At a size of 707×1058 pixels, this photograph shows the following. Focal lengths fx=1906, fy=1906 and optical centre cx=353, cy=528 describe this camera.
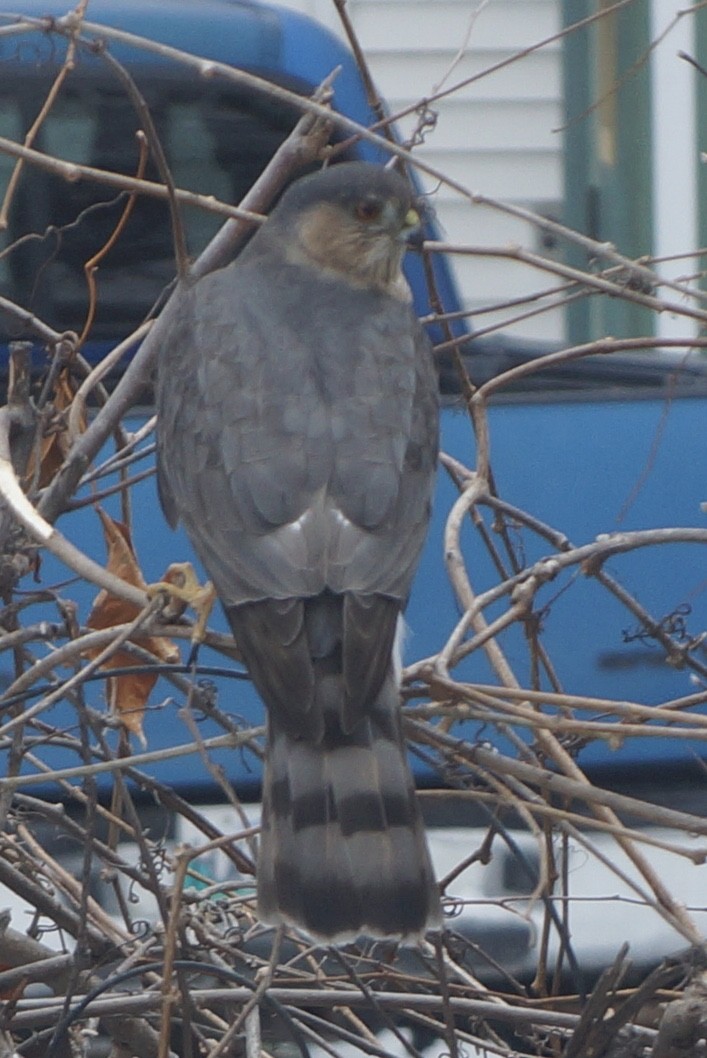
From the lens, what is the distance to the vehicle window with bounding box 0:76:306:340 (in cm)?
→ 533

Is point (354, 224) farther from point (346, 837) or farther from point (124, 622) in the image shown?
point (346, 837)

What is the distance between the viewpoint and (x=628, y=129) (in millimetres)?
7520

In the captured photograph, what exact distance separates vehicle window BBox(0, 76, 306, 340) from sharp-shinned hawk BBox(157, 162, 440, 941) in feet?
7.39

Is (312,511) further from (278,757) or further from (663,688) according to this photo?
(663,688)

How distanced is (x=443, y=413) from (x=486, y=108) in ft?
11.3

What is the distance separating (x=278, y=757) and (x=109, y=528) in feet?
1.35

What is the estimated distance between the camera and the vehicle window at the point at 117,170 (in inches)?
210

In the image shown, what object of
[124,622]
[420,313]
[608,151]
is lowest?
[124,622]

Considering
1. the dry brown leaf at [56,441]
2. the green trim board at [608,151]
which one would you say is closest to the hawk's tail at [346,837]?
the dry brown leaf at [56,441]

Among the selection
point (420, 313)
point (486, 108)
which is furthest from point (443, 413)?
point (486, 108)

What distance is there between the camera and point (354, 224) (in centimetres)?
330

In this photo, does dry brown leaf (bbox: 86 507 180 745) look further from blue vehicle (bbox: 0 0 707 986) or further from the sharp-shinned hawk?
blue vehicle (bbox: 0 0 707 986)

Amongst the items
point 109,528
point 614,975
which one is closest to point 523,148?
point 109,528

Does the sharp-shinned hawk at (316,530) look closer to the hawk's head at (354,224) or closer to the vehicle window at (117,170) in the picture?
the hawk's head at (354,224)
